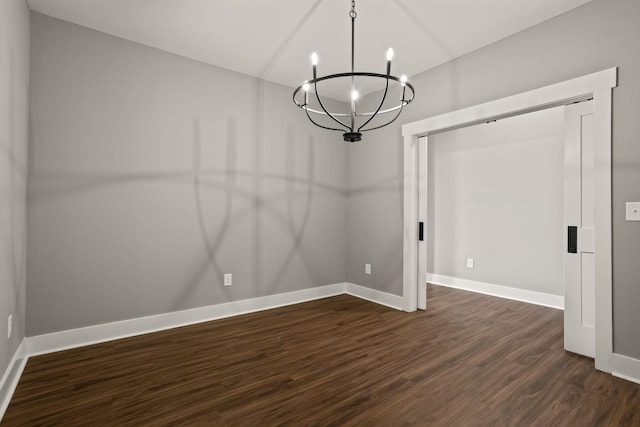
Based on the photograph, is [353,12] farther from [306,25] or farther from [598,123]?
[598,123]

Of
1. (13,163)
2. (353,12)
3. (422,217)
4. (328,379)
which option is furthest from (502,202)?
(13,163)

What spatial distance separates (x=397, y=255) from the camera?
12.7 ft

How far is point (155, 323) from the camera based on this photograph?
10.1 ft

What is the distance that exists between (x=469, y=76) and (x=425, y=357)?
264 centimetres

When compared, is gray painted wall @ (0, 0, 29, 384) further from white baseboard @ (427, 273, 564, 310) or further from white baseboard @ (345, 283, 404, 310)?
white baseboard @ (427, 273, 564, 310)

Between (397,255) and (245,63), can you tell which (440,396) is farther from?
(245,63)

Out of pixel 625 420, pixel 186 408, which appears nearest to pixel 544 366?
pixel 625 420

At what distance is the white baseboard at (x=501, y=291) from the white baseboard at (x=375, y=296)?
5.20 feet

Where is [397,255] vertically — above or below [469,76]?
below

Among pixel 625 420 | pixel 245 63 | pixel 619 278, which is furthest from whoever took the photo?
pixel 245 63

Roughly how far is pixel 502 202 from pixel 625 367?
8.69ft

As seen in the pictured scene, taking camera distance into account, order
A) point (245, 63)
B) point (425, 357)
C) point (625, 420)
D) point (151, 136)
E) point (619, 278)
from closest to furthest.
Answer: point (625, 420) → point (619, 278) → point (425, 357) → point (151, 136) → point (245, 63)

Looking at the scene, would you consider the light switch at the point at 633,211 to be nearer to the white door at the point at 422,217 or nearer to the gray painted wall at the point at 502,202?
the white door at the point at 422,217

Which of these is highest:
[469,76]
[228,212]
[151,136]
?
[469,76]
